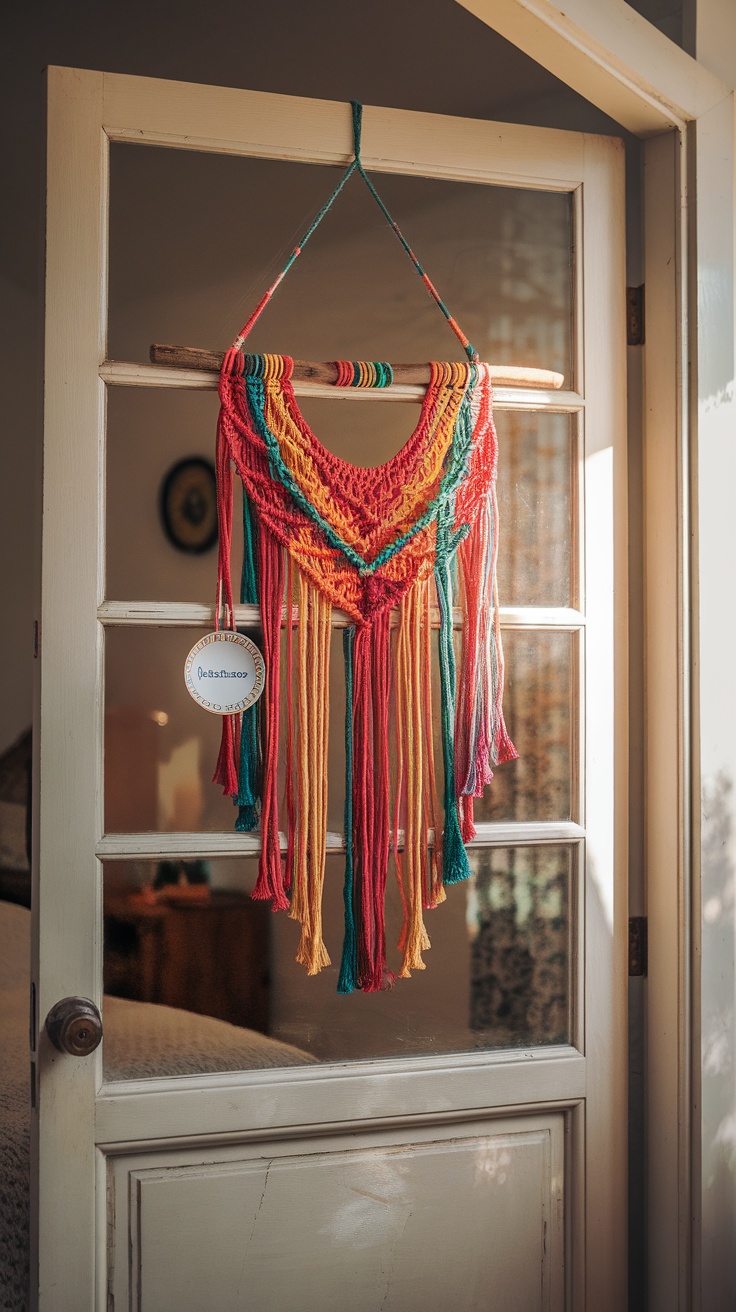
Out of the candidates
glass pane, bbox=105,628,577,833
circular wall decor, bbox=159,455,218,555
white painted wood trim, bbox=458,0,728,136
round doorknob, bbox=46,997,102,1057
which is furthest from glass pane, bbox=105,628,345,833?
white painted wood trim, bbox=458,0,728,136

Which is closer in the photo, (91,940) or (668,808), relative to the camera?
(91,940)

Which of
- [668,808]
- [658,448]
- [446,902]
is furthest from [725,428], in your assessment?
[446,902]

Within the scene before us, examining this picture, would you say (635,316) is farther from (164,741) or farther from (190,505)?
(164,741)

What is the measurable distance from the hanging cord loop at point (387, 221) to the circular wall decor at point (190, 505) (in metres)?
0.17

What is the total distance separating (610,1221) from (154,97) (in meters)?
1.63

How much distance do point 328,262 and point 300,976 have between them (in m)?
0.97

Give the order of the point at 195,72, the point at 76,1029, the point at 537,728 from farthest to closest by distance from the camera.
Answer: the point at 195,72, the point at 537,728, the point at 76,1029

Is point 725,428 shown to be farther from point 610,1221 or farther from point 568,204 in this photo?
point 610,1221

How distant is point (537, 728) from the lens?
1.44 meters

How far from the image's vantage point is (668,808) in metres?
1.43

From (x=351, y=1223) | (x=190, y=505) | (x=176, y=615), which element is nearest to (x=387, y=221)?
(x=190, y=505)

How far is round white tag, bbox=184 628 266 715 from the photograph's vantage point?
1295 millimetres

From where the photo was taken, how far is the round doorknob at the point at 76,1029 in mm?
1229

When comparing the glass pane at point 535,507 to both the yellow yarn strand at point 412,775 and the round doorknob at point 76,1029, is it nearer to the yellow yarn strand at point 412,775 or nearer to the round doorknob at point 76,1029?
the yellow yarn strand at point 412,775
